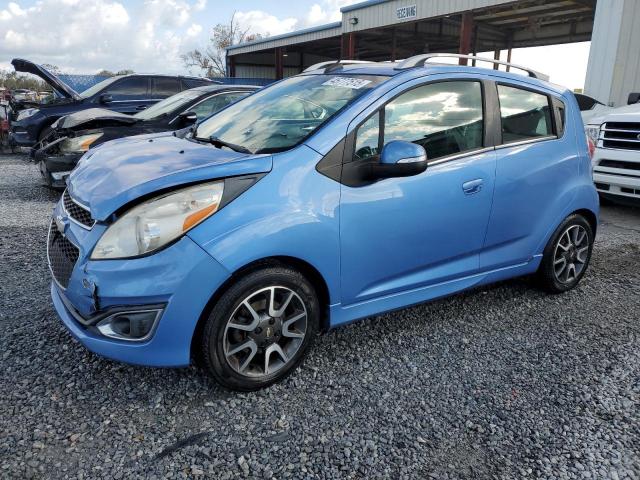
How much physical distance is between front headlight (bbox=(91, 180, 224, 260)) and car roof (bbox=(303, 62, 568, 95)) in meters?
1.42

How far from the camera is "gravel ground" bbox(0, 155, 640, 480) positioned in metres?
2.14

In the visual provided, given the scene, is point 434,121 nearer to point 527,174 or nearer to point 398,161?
point 398,161

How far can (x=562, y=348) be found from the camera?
3.18 metres

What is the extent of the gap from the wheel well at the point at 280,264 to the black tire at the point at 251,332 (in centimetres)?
2

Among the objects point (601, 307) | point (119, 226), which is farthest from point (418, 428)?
point (601, 307)

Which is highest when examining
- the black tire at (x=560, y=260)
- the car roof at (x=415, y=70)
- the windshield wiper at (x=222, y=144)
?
the car roof at (x=415, y=70)

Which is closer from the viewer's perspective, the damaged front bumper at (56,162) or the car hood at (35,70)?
the damaged front bumper at (56,162)

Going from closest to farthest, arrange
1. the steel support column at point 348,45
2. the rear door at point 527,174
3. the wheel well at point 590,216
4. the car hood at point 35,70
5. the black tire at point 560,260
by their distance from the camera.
A: 1. the rear door at point 527,174
2. the black tire at point 560,260
3. the wheel well at point 590,216
4. the car hood at point 35,70
5. the steel support column at point 348,45

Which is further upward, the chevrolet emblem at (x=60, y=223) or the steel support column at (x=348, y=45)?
the steel support column at (x=348, y=45)

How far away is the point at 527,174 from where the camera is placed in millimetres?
3418

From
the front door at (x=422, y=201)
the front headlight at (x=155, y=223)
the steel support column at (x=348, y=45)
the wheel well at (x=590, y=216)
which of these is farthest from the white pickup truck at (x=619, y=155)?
the steel support column at (x=348, y=45)

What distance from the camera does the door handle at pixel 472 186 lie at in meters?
3.07

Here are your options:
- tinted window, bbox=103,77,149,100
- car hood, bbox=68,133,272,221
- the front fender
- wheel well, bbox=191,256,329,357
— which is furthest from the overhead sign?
wheel well, bbox=191,256,329,357

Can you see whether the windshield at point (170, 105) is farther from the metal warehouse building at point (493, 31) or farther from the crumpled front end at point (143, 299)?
the metal warehouse building at point (493, 31)
